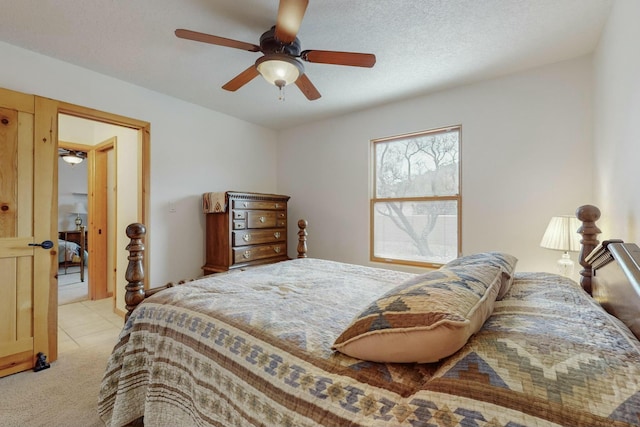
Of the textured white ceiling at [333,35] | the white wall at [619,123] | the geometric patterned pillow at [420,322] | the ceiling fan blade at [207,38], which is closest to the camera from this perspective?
the geometric patterned pillow at [420,322]

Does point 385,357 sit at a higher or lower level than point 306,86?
lower

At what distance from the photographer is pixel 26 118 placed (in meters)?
2.20

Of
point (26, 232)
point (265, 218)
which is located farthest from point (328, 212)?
point (26, 232)

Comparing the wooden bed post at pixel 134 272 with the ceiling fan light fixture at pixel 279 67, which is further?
the ceiling fan light fixture at pixel 279 67

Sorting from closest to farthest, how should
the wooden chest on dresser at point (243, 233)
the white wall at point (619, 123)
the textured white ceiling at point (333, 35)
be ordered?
1. the white wall at point (619, 123)
2. the textured white ceiling at point (333, 35)
3. the wooden chest on dresser at point (243, 233)

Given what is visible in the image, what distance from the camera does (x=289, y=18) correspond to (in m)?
1.55

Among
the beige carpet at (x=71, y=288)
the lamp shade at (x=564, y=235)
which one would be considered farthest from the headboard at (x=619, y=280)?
the beige carpet at (x=71, y=288)

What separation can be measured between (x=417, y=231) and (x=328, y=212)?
1.20 metres

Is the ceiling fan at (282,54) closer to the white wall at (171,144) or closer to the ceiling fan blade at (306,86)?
the ceiling fan blade at (306,86)

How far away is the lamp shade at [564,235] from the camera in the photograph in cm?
210

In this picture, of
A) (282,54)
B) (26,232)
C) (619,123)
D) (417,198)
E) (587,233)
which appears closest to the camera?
(587,233)

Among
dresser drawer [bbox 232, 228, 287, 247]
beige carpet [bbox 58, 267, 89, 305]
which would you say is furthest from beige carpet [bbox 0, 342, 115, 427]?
beige carpet [bbox 58, 267, 89, 305]

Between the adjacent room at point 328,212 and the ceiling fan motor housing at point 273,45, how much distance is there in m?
0.02

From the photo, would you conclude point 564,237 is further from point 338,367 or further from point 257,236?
point 257,236
